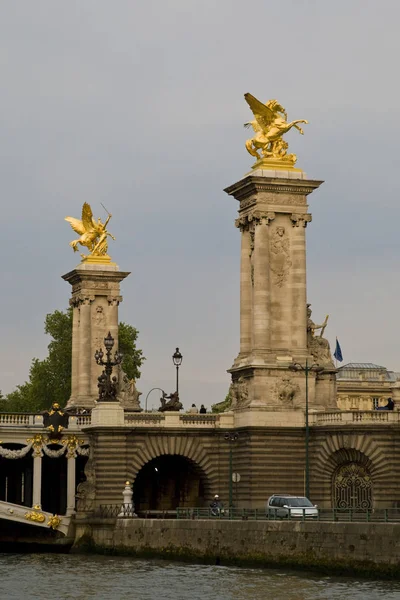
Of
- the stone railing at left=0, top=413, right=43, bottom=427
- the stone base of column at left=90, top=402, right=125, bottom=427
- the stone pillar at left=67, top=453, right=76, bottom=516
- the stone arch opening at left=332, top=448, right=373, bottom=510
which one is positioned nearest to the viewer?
the stone arch opening at left=332, top=448, right=373, bottom=510

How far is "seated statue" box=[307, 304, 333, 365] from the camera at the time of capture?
286 ft

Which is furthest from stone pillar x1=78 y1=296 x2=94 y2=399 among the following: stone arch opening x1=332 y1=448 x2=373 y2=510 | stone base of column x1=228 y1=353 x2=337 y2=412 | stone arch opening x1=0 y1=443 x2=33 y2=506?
stone arch opening x1=332 y1=448 x2=373 y2=510

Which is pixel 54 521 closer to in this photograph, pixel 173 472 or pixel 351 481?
pixel 173 472

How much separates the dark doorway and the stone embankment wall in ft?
31.3

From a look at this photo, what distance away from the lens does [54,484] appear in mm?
95688

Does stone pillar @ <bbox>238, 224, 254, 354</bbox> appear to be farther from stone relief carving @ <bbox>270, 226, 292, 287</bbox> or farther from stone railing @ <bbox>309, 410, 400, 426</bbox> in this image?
stone railing @ <bbox>309, 410, 400, 426</bbox>

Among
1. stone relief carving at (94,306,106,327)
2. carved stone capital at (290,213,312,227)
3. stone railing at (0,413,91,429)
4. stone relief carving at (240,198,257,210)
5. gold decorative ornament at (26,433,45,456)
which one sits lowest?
gold decorative ornament at (26,433,45,456)

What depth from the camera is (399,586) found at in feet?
199

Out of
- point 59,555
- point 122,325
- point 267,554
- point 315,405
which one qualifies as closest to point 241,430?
point 315,405

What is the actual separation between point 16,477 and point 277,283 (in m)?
20.2

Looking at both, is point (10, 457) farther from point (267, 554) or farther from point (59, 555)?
point (267, 554)

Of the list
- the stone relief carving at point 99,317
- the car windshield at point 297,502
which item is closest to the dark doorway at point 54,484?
the stone relief carving at point 99,317

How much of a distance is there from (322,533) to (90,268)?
46.7 metres

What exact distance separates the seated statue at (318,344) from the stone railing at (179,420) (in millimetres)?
4927
